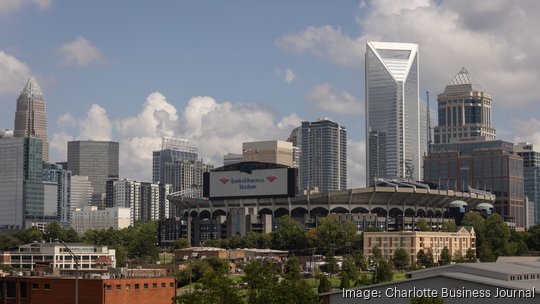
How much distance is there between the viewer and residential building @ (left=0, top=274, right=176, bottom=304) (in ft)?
427

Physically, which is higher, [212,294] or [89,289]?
[89,289]

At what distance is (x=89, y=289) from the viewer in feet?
429

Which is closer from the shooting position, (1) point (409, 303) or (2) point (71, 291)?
(1) point (409, 303)

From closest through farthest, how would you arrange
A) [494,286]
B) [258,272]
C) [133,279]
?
[494,286] → [133,279] → [258,272]

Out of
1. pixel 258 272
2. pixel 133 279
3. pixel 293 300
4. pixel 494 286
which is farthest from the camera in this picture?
pixel 258 272

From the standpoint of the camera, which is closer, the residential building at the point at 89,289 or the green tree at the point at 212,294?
the green tree at the point at 212,294

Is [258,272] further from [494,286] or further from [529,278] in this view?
→ [494,286]

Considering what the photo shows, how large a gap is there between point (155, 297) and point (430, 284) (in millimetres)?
37798

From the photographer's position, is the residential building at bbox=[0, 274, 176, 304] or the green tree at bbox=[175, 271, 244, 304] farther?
the residential building at bbox=[0, 274, 176, 304]

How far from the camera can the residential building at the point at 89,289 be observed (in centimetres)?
13012

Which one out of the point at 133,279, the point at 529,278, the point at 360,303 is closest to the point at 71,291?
the point at 133,279

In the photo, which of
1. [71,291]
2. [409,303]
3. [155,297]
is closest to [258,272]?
[155,297]

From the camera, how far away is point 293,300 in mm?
126000

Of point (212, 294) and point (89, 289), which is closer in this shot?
point (212, 294)
